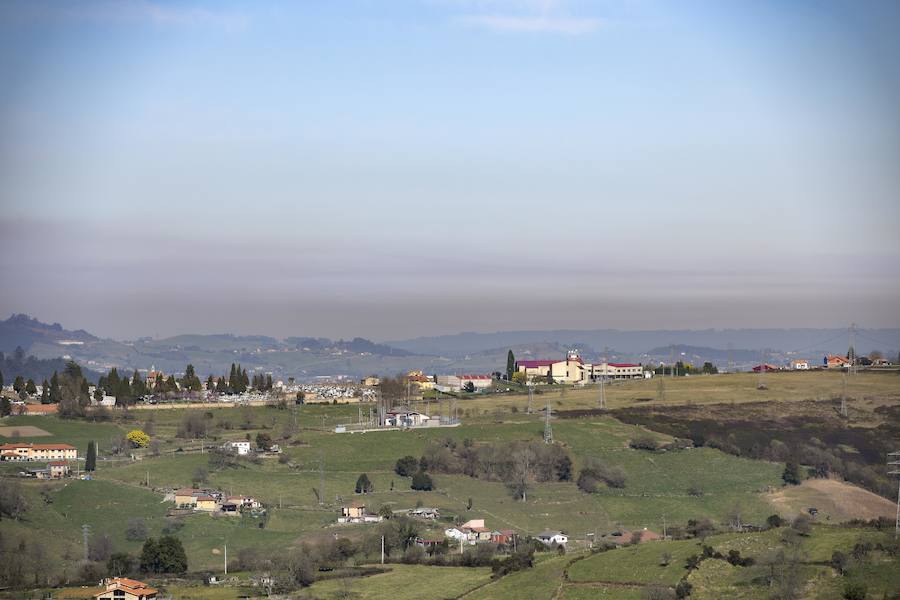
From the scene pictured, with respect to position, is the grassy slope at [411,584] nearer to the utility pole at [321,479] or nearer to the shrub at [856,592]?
the utility pole at [321,479]

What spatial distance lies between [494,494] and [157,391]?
157ft

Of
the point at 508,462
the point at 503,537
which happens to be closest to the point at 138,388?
the point at 508,462

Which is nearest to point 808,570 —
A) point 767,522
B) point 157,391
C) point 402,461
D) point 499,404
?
point 767,522

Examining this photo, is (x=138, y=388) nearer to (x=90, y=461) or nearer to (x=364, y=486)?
(x=90, y=461)

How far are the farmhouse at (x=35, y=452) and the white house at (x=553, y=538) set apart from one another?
31.8 meters

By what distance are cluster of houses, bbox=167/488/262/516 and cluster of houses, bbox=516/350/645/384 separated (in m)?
68.6

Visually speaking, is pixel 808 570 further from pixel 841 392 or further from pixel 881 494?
pixel 841 392

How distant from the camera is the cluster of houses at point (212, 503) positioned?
65.6m

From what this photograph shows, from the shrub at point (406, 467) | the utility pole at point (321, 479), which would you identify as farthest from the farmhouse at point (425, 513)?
the shrub at point (406, 467)

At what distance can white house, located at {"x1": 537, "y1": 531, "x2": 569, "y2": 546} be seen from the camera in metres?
61.4

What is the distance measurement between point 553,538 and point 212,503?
18469 millimetres

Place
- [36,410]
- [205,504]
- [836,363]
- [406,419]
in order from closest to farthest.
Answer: [205,504], [406,419], [36,410], [836,363]

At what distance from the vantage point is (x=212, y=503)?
65875mm

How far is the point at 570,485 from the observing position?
7569 cm
